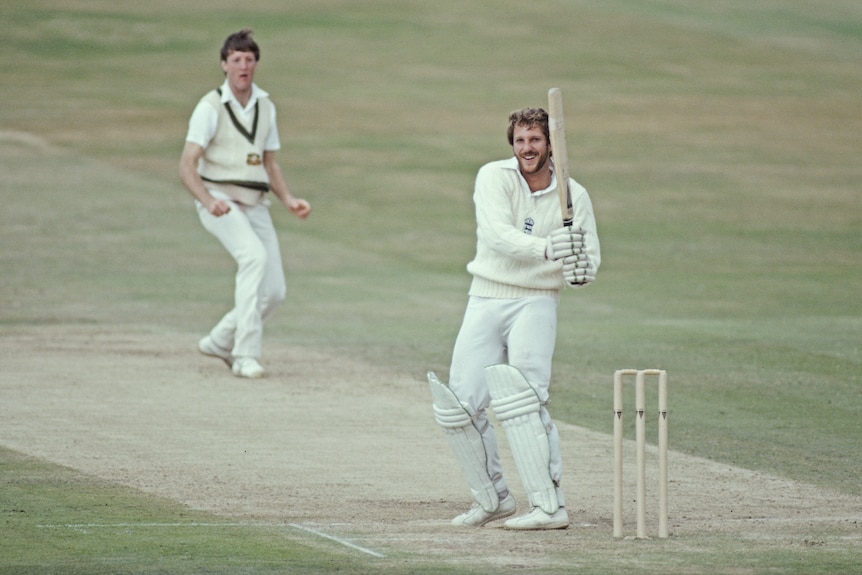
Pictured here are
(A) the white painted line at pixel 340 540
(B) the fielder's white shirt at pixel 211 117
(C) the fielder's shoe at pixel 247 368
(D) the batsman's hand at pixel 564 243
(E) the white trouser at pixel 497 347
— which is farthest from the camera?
(C) the fielder's shoe at pixel 247 368

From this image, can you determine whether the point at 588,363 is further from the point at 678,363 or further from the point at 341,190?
the point at 341,190

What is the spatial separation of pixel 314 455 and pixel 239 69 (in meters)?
3.84

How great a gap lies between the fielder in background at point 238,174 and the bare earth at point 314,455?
45cm

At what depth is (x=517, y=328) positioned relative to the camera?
7.80 meters

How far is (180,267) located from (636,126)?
12652mm

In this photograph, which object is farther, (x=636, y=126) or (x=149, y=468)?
(x=636, y=126)

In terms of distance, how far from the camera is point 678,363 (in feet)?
42.9

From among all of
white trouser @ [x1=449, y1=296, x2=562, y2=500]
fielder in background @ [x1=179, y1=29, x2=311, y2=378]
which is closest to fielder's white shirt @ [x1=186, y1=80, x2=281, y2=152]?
fielder in background @ [x1=179, y1=29, x2=311, y2=378]

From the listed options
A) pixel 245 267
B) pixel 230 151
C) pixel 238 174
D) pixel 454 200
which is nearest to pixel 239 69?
pixel 230 151

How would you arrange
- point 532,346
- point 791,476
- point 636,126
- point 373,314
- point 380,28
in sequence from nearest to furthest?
point 532,346 < point 791,476 < point 373,314 < point 636,126 < point 380,28

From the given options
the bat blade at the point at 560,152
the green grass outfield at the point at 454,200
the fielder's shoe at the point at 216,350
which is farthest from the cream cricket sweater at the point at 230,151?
the bat blade at the point at 560,152

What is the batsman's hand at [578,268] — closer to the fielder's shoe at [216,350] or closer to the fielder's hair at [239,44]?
the fielder's hair at [239,44]

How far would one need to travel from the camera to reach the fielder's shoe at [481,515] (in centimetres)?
765

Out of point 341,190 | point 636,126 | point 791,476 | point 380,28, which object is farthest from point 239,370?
point 380,28
